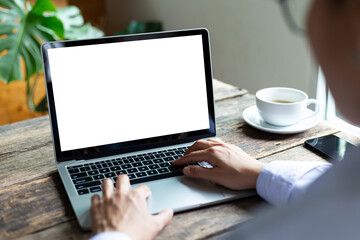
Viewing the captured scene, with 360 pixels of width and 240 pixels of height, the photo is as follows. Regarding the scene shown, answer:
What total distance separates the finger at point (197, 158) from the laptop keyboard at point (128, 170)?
17 millimetres

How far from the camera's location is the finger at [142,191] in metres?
0.83

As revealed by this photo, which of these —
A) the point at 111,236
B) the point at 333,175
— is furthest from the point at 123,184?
the point at 333,175

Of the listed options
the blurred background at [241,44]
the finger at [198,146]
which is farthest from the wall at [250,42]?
the finger at [198,146]

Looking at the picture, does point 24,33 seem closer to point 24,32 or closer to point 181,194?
point 24,32

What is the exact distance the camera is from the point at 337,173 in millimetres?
502

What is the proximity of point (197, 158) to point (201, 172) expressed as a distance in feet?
0.17

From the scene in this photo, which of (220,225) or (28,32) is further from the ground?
(28,32)

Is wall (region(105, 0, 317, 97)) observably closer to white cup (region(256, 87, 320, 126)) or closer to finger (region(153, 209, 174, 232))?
white cup (region(256, 87, 320, 126))

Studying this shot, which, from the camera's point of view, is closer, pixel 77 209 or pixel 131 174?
pixel 77 209

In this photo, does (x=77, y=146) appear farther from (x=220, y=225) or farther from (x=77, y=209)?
(x=220, y=225)

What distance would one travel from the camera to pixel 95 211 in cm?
78

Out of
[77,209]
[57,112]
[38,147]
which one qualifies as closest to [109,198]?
[77,209]

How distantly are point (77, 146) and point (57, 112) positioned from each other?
88mm

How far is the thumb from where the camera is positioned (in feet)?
3.00
